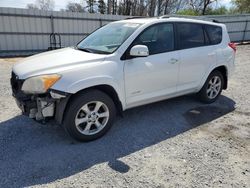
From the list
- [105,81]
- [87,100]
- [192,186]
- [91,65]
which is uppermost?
[91,65]

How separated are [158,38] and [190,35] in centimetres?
86

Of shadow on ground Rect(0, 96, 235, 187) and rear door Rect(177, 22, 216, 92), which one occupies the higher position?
rear door Rect(177, 22, 216, 92)

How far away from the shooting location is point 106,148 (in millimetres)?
3480

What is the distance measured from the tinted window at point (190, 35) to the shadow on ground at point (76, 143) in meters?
1.31

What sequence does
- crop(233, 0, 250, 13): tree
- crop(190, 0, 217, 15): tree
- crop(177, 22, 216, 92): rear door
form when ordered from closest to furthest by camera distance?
crop(177, 22, 216, 92): rear door
crop(233, 0, 250, 13): tree
crop(190, 0, 217, 15): tree

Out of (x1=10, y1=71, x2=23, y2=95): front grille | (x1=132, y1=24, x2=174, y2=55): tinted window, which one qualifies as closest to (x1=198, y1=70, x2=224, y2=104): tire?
(x1=132, y1=24, x2=174, y2=55): tinted window

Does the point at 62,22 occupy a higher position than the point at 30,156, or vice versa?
the point at 62,22

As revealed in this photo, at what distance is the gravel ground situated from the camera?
2852 millimetres

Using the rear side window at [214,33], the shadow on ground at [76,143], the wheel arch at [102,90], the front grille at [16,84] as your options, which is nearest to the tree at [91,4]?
the rear side window at [214,33]

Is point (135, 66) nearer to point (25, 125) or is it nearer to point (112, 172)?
point (112, 172)

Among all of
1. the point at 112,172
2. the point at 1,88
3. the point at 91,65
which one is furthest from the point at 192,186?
the point at 1,88

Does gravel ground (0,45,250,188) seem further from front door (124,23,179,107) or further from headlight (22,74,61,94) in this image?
headlight (22,74,61,94)

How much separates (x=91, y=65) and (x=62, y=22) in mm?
10012

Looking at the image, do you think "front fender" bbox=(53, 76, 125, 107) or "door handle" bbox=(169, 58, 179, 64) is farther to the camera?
"door handle" bbox=(169, 58, 179, 64)
